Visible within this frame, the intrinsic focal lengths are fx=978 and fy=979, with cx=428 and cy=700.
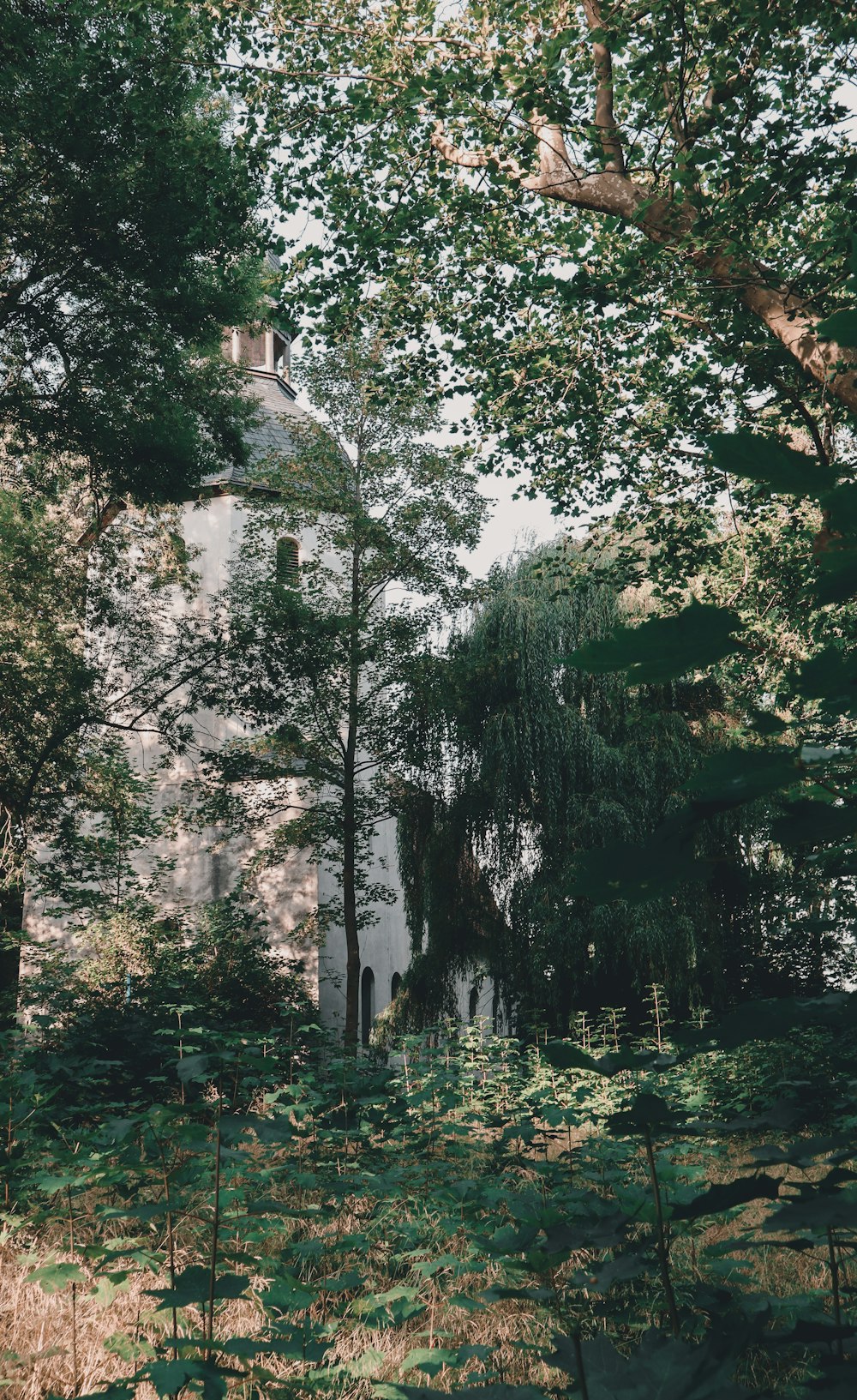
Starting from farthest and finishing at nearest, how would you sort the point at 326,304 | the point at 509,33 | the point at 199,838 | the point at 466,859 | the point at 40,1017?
the point at 199,838
the point at 466,859
the point at 326,304
the point at 509,33
the point at 40,1017

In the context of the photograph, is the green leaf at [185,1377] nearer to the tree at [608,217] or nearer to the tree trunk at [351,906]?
the tree at [608,217]

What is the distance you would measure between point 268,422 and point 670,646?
844 inches

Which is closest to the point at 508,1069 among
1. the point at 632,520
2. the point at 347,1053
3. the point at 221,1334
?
the point at 347,1053

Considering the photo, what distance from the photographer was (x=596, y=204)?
21.7ft

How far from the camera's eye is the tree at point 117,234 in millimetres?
7559

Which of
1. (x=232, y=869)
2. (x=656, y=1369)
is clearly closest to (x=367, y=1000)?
(x=232, y=869)

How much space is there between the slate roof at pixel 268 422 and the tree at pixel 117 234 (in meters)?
3.10

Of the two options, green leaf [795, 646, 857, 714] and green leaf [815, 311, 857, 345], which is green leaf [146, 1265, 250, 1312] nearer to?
green leaf [795, 646, 857, 714]

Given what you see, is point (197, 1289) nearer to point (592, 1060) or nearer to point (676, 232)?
point (592, 1060)

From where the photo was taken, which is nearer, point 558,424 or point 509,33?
point 509,33

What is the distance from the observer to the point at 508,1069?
27.2 feet

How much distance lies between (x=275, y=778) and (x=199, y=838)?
2.92 m

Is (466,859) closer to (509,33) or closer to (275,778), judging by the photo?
(275,778)

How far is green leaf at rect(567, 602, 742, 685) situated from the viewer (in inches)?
28.9
